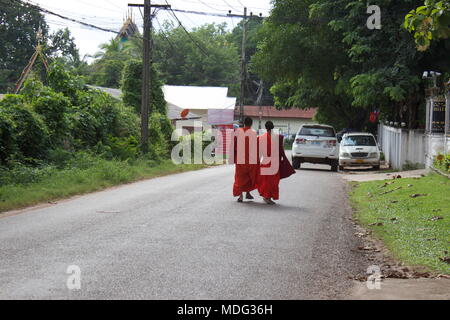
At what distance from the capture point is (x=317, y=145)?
2862 cm

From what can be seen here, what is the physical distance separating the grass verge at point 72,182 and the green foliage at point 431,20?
9.51 meters

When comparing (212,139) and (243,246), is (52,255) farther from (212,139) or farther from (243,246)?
(212,139)

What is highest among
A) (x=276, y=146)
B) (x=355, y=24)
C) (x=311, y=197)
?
(x=355, y=24)

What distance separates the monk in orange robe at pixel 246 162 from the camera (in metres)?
15.1

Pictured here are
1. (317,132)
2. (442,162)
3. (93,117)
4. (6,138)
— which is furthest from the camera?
(317,132)

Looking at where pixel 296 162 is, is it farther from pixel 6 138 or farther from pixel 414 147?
pixel 6 138

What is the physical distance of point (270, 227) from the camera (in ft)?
37.2

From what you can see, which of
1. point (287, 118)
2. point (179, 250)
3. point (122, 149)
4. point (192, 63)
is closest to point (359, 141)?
point (122, 149)

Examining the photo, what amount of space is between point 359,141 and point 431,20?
23288mm

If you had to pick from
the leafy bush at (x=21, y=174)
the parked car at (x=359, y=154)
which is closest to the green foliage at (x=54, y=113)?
the leafy bush at (x=21, y=174)

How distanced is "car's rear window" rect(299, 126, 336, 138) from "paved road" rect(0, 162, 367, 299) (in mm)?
13580

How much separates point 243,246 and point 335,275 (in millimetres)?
1777

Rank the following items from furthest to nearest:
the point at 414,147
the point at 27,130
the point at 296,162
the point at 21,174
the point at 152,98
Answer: the point at 152,98 < the point at 296,162 < the point at 414,147 < the point at 27,130 < the point at 21,174
